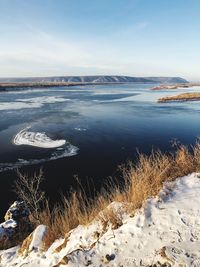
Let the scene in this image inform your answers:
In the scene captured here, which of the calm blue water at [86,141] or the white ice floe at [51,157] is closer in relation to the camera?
the calm blue water at [86,141]

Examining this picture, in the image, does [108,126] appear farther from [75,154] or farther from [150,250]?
[150,250]

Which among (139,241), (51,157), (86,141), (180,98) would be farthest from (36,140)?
(180,98)

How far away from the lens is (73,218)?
5305 mm

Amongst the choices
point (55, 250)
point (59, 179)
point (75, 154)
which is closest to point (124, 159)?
point (75, 154)

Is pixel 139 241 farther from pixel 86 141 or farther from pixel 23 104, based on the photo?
pixel 23 104

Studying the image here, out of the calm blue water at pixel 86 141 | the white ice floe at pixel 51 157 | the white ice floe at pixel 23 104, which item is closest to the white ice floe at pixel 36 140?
the calm blue water at pixel 86 141

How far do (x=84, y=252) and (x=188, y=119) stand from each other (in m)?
22.4

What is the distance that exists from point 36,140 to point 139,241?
13.9 metres

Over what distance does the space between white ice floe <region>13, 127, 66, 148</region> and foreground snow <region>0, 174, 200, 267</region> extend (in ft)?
36.2

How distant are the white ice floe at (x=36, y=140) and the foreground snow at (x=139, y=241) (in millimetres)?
11039

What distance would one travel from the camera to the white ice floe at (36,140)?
16.0 metres

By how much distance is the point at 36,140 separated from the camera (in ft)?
55.4

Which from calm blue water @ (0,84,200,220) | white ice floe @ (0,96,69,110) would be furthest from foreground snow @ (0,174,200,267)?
white ice floe @ (0,96,69,110)

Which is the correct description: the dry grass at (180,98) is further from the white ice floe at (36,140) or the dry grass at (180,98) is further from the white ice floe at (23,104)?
the white ice floe at (36,140)
